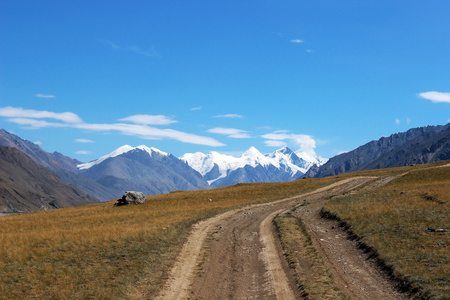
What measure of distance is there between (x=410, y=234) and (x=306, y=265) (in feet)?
28.8

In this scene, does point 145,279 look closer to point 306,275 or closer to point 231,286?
point 231,286

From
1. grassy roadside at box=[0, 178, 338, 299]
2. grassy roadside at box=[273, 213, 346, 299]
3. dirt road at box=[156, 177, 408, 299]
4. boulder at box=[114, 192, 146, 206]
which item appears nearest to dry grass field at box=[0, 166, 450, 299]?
grassy roadside at box=[0, 178, 338, 299]

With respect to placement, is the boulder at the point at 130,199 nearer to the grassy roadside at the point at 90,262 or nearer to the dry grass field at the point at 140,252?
the dry grass field at the point at 140,252

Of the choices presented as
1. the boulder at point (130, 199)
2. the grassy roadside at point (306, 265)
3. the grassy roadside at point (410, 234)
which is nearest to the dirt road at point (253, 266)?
the grassy roadside at point (306, 265)

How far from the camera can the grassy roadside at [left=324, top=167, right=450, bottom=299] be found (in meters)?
16.4

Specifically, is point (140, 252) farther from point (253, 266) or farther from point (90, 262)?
point (253, 266)

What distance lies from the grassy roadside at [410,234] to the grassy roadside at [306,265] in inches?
132

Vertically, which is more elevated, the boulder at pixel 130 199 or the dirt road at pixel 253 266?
the boulder at pixel 130 199

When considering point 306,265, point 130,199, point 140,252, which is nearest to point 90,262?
point 140,252

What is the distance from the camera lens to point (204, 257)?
22.3m

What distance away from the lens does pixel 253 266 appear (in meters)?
20.4

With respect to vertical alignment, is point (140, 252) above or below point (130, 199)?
below

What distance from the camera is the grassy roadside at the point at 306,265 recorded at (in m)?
15.6

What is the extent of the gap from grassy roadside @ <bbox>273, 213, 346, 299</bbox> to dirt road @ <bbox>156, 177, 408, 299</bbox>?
43 cm
